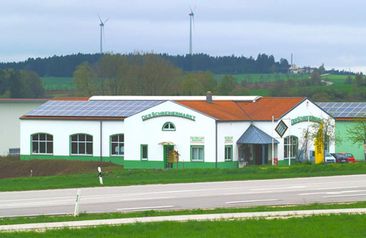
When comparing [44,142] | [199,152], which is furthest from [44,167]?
[199,152]

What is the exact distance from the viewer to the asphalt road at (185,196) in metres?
28.6

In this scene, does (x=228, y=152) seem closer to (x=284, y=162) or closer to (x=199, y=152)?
(x=199, y=152)

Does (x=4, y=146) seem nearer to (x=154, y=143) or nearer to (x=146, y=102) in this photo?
(x=146, y=102)

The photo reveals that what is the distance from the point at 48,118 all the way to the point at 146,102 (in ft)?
25.9

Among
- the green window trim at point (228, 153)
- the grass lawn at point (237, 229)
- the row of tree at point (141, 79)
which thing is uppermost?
the row of tree at point (141, 79)

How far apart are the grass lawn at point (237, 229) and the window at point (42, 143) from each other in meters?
51.8

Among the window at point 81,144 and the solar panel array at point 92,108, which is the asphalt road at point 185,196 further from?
the solar panel array at point 92,108

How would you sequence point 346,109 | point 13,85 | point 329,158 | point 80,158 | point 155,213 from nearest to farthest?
1. point 155,213
2. point 329,158
3. point 80,158
4. point 346,109
5. point 13,85

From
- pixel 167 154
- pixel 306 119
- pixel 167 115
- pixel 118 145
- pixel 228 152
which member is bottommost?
pixel 167 154

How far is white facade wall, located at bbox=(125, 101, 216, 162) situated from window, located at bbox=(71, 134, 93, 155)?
5074 millimetres

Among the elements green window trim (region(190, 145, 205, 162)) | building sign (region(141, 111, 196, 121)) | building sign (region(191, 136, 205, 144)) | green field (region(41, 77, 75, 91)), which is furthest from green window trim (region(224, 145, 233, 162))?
green field (region(41, 77, 75, 91))

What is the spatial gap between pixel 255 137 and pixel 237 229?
45628 millimetres

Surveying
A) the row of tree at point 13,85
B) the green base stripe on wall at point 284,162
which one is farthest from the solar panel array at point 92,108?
the row of tree at point 13,85

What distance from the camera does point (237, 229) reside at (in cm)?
1991
